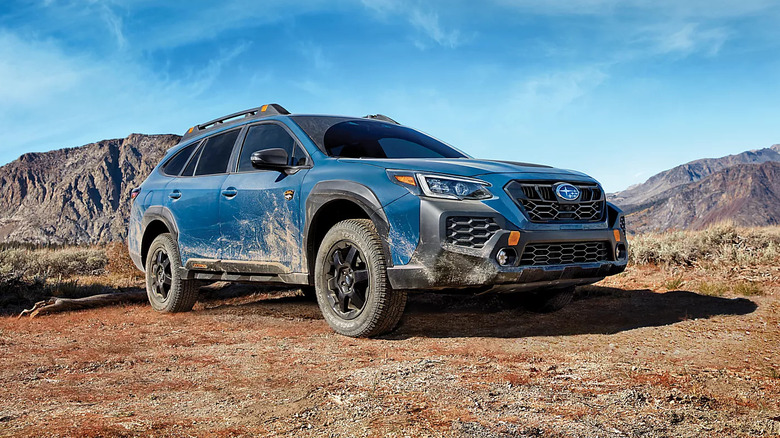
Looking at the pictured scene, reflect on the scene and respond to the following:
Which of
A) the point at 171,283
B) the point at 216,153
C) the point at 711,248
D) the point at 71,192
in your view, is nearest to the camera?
the point at 216,153

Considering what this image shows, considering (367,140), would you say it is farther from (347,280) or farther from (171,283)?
(171,283)

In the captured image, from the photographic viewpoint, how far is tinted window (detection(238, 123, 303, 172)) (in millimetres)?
5797

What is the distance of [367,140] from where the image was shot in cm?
578

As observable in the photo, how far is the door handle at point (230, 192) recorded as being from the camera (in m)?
5.95

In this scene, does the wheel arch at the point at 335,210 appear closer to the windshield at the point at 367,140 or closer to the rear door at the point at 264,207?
the rear door at the point at 264,207

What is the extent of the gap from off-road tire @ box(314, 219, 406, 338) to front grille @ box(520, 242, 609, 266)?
3.19 feet

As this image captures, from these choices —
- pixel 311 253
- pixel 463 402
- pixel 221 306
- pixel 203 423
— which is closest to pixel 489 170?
pixel 311 253

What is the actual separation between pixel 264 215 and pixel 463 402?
3245 millimetres

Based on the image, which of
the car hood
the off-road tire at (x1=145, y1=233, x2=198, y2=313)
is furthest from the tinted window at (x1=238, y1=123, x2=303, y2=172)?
the off-road tire at (x1=145, y1=233, x2=198, y2=313)

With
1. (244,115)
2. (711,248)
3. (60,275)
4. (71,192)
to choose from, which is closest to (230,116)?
(244,115)

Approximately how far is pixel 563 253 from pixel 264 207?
2638 mm

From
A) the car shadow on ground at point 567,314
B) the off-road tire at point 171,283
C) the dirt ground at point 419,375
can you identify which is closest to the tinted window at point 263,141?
the off-road tire at point 171,283

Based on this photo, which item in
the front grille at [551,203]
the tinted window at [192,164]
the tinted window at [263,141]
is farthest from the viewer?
the tinted window at [192,164]

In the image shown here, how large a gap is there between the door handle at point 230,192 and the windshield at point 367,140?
90 cm
